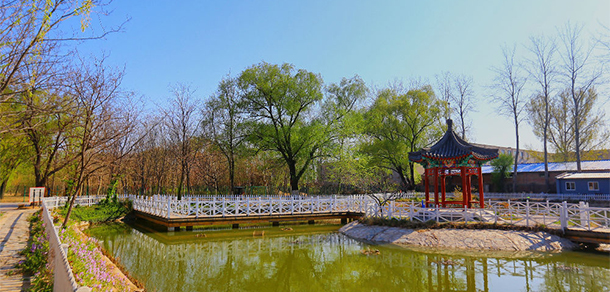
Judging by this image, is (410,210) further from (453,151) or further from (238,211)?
(238,211)

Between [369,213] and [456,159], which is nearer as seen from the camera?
[456,159]

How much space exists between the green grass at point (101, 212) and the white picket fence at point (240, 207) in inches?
35.2

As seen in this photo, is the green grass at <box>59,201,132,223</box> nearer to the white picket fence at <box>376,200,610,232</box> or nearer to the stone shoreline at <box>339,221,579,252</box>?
the stone shoreline at <box>339,221,579,252</box>

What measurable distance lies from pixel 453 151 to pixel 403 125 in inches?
772

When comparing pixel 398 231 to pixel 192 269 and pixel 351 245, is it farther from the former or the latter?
pixel 192 269

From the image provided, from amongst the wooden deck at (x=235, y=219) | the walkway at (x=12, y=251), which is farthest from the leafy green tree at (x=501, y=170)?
the walkway at (x=12, y=251)

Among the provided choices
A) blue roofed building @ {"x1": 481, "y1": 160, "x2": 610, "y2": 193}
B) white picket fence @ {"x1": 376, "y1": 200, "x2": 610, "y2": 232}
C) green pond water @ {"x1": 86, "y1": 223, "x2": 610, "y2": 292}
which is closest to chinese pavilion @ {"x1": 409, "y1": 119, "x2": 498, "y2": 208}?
white picket fence @ {"x1": 376, "y1": 200, "x2": 610, "y2": 232}

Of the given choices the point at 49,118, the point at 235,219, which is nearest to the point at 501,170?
the point at 235,219

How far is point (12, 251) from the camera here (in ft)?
32.9

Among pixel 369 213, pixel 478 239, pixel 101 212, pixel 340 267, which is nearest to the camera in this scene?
pixel 340 267

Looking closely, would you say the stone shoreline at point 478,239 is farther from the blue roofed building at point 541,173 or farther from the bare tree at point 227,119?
the blue roofed building at point 541,173

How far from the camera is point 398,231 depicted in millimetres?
16188

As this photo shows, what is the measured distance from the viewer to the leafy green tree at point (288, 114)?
29.5 metres

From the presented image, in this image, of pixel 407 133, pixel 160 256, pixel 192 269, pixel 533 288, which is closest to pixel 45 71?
pixel 192 269
